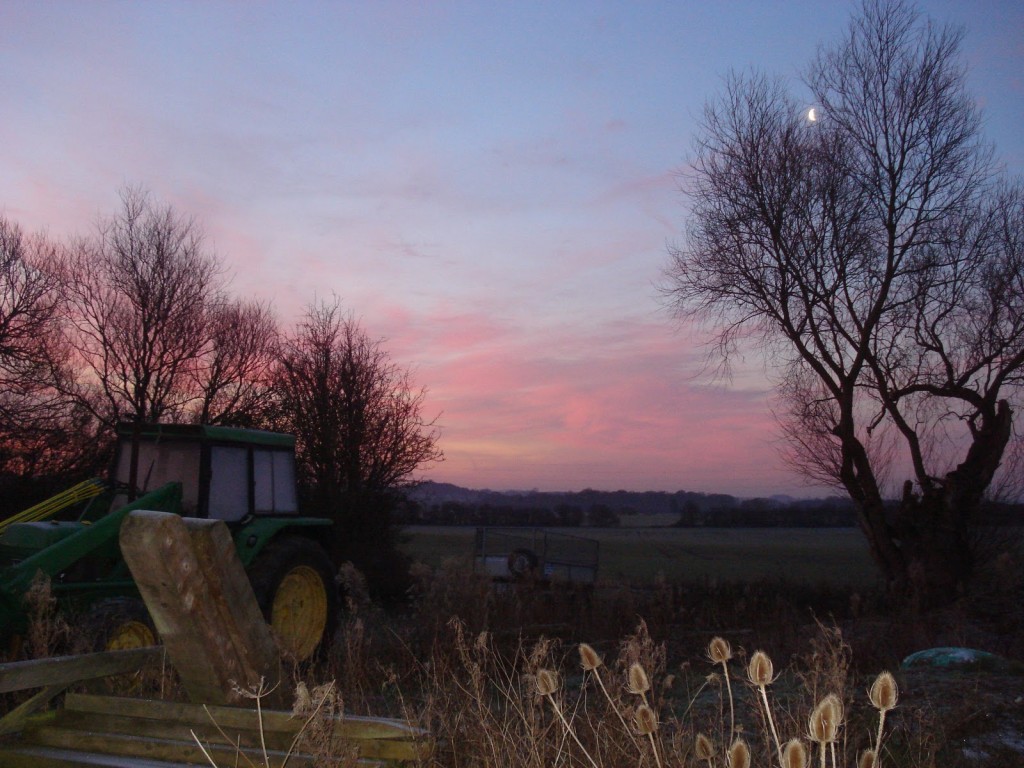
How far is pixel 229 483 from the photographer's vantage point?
986cm

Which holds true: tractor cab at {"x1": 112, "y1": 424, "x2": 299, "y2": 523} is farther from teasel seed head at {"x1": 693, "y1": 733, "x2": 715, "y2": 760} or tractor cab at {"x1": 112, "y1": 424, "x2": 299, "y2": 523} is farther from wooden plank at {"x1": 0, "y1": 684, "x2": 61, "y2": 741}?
teasel seed head at {"x1": 693, "y1": 733, "x2": 715, "y2": 760}

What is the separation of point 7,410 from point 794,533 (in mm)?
57898

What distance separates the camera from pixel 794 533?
66562mm

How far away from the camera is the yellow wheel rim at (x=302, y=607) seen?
9.94 m

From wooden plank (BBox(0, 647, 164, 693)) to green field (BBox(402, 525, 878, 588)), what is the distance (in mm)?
11826

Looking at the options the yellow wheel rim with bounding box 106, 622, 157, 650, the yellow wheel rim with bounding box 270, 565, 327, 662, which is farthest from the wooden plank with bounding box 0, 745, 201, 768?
the yellow wheel rim with bounding box 270, 565, 327, 662

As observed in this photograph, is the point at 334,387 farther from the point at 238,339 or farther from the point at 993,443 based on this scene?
the point at 993,443

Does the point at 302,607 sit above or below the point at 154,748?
below

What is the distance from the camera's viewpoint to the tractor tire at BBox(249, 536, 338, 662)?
31.1ft

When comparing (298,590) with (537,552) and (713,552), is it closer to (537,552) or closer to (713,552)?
(537,552)

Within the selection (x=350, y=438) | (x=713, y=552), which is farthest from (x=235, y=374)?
(x=713, y=552)

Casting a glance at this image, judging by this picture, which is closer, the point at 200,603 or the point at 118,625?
the point at 200,603

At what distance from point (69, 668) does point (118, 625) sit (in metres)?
3.54

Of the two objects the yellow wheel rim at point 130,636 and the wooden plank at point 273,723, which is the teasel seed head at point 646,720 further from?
the yellow wheel rim at point 130,636
